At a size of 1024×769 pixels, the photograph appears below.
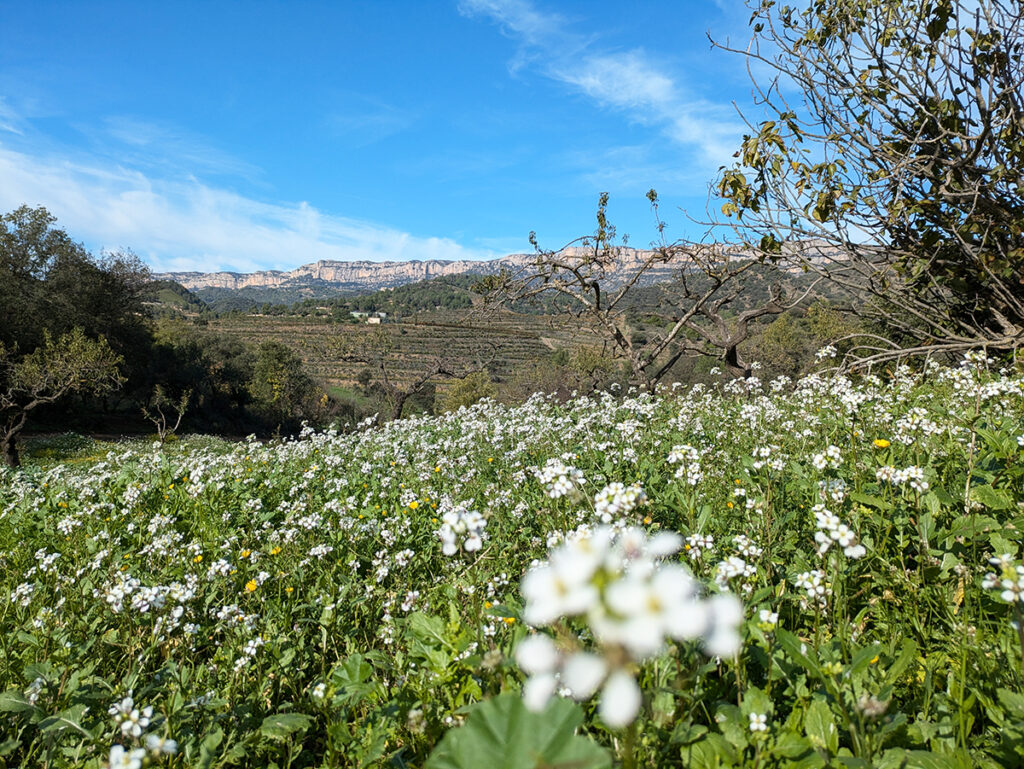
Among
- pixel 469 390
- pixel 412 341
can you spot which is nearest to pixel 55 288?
pixel 469 390

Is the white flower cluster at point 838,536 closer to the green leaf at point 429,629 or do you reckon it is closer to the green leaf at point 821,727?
the green leaf at point 821,727

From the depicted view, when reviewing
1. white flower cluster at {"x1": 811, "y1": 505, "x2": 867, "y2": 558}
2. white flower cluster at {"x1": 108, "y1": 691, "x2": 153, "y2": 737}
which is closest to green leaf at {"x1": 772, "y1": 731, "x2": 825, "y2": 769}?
white flower cluster at {"x1": 811, "y1": 505, "x2": 867, "y2": 558}

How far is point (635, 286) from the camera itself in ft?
43.2

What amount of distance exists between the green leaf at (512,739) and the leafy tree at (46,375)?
24.7 m

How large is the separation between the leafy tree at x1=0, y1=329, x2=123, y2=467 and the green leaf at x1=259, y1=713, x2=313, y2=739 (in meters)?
23.0

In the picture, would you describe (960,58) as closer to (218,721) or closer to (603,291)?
(603,291)

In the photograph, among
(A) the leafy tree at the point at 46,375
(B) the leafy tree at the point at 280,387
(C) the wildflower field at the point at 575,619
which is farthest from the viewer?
(B) the leafy tree at the point at 280,387

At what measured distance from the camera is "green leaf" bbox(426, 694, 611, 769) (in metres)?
0.81

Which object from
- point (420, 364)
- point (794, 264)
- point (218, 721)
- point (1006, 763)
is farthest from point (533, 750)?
point (420, 364)

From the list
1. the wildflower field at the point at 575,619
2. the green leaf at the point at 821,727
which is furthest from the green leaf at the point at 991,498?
the green leaf at the point at 821,727

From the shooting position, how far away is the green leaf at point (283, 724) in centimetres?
225

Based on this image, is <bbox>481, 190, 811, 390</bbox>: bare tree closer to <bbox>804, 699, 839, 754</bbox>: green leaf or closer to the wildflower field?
the wildflower field

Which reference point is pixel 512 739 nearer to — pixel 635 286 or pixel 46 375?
pixel 635 286

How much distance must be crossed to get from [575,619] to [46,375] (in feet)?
110
